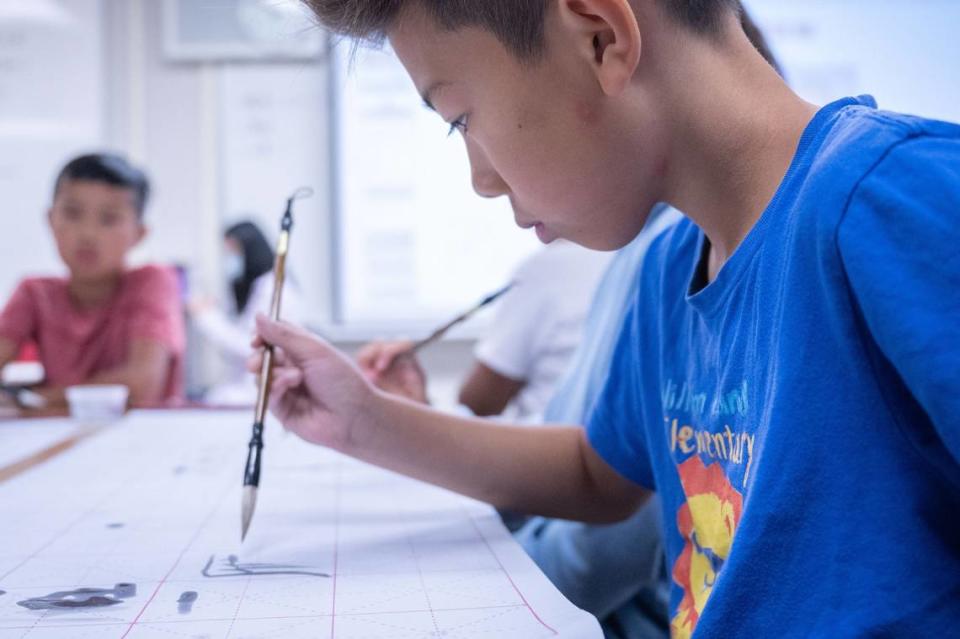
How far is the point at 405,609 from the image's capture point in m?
0.47

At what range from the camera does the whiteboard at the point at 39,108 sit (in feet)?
9.29

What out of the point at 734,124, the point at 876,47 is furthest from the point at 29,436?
the point at 876,47

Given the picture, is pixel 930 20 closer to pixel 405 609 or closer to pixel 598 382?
pixel 598 382

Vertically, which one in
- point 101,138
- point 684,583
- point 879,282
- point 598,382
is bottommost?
point 684,583

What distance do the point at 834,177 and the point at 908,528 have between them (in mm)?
177

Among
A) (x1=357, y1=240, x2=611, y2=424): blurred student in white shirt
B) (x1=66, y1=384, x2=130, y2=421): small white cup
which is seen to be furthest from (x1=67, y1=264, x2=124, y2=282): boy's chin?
(x1=357, y1=240, x2=611, y2=424): blurred student in white shirt

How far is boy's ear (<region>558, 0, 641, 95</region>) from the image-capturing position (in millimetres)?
501

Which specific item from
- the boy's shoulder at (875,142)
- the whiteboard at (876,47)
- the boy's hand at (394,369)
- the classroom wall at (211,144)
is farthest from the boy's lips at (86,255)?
the whiteboard at (876,47)

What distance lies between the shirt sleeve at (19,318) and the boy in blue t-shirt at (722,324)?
118 centimetres

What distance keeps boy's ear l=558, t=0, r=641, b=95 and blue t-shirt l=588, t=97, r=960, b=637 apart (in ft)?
0.38

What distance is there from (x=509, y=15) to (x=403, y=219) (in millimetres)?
Result: 2412

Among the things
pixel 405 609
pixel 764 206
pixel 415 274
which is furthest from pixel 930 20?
pixel 405 609

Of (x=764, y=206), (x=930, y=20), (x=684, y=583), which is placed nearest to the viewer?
(x=764, y=206)

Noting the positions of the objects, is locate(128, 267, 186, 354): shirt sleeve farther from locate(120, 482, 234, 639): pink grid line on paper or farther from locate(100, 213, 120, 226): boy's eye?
locate(120, 482, 234, 639): pink grid line on paper
